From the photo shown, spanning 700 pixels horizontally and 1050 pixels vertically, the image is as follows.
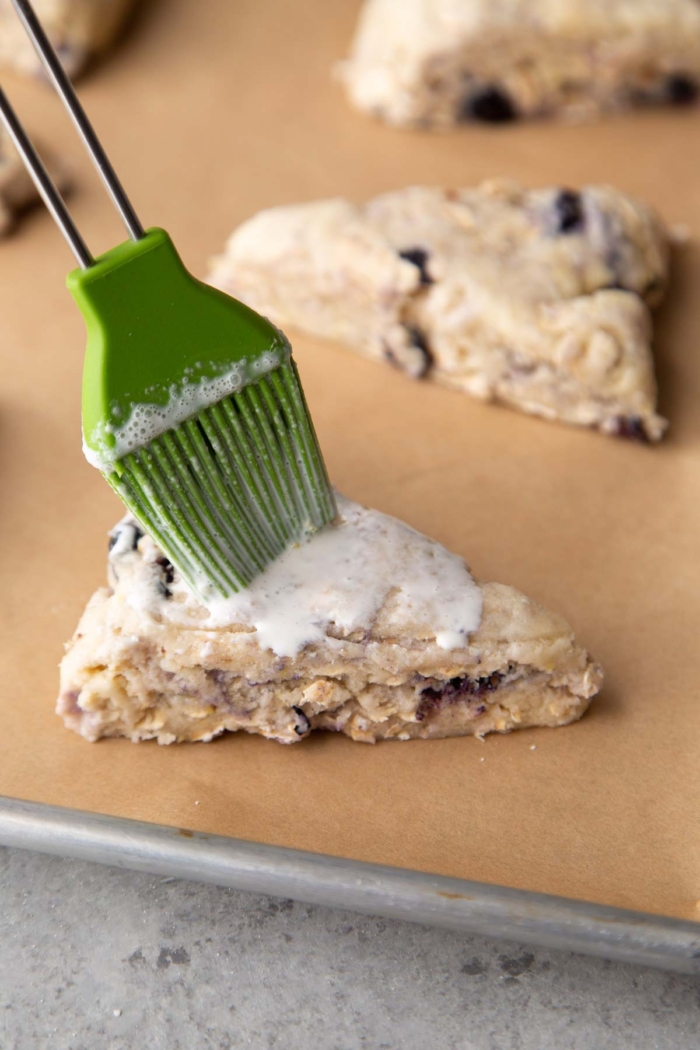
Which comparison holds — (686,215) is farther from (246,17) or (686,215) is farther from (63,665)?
(63,665)

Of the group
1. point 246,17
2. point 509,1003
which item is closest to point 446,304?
point 509,1003

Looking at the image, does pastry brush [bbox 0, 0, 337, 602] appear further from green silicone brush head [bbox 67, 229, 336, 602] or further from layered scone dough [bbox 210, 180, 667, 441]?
layered scone dough [bbox 210, 180, 667, 441]

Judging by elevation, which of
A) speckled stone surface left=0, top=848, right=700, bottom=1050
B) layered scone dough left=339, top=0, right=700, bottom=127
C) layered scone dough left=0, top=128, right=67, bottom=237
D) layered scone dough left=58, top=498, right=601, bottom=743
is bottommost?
speckled stone surface left=0, top=848, right=700, bottom=1050

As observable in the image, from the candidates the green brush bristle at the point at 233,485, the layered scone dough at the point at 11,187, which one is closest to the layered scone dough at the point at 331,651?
the green brush bristle at the point at 233,485

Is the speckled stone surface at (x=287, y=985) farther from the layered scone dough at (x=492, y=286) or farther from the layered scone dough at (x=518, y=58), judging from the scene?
the layered scone dough at (x=518, y=58)

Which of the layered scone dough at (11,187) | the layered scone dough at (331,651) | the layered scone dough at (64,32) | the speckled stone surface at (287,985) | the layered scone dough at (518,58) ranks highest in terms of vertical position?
the layered scone dough at (64,32)

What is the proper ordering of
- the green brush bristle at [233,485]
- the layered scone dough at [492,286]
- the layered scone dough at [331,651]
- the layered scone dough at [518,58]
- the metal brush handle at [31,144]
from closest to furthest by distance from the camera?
1. the metal brush handle at [31,144]
2. the green brush bristle at [233,485]
3. the layered scone dough at [331,651]
4. the layered scone dough at [492,286]
5. the layered scone dough at [518,58]

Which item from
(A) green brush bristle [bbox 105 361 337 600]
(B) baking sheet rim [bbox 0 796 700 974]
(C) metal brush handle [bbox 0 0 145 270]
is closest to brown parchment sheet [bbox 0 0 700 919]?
(B) baking sheet rim [bbox 0 796 700 974]

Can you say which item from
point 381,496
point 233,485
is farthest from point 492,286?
→ point 233,485
